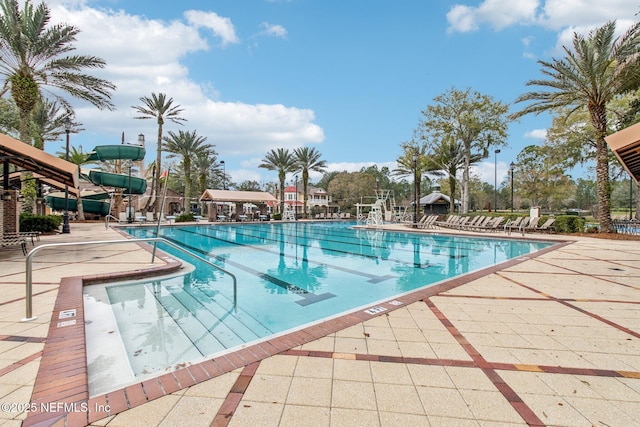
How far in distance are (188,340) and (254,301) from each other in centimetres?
190

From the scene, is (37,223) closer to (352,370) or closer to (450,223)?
(352,370)

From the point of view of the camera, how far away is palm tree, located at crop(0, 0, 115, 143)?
1230 cm

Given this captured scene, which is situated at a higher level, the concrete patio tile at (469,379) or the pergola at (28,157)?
the pergola at (28,157)

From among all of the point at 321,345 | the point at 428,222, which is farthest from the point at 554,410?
the point at 428,222

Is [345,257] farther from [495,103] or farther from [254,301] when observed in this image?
[495,103]

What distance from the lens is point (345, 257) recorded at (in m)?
10.4

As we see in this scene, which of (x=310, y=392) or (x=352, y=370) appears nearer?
(x=310, y=392)

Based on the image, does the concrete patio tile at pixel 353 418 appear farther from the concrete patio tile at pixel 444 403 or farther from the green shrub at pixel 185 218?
the green shrub at pixel 185 218

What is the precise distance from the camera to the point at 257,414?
196 cm

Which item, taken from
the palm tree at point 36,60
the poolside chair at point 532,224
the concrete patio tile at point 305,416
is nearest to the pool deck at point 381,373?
the concrete patio tile at point 305,416

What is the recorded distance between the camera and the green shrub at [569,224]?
15.8m

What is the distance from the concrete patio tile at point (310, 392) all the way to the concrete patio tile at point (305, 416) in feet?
0.17

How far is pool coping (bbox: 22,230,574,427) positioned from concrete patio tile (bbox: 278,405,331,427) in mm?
733

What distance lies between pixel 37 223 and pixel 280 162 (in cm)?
2224
